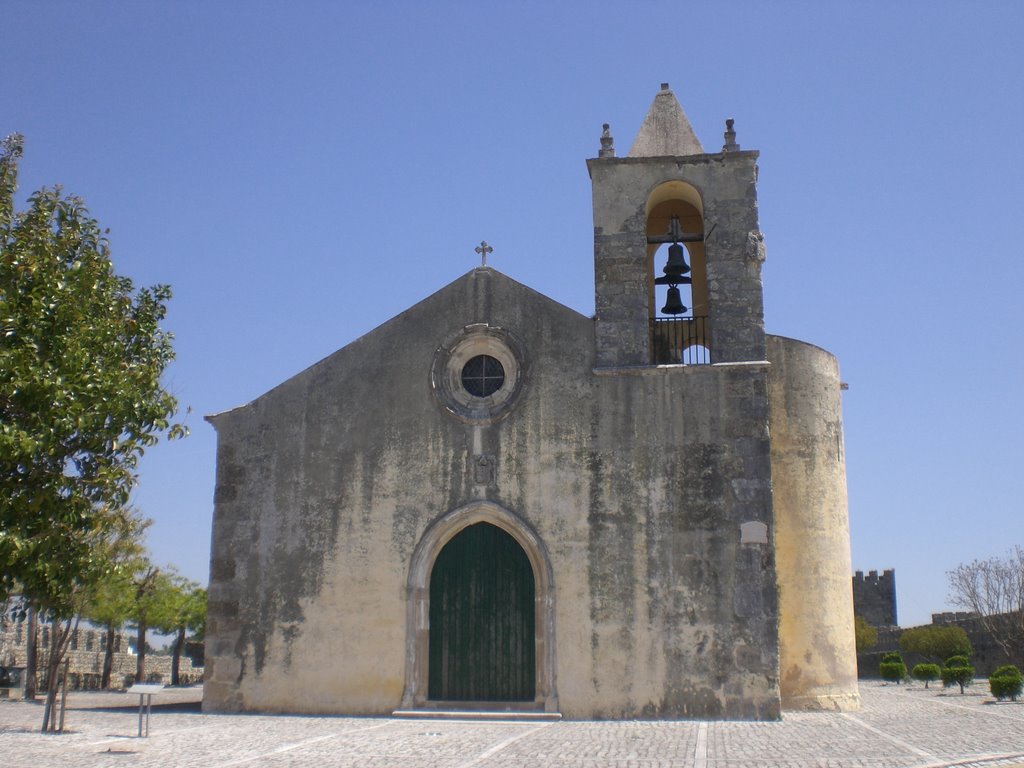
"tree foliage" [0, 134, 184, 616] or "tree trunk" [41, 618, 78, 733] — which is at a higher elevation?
"tree foliage" [0, 134, 184, 616]

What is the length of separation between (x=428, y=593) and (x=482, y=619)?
912 millimetres

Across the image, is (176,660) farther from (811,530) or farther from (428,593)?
(811,530)

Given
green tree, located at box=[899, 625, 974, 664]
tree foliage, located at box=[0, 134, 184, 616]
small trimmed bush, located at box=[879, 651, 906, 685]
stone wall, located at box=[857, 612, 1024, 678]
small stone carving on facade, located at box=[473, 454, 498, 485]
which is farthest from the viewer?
green tree, located at box=[899, 625, 974, 664]

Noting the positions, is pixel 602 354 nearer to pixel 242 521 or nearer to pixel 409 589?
pixel 409 589

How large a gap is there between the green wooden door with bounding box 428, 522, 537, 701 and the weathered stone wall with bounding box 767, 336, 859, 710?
14.5ft

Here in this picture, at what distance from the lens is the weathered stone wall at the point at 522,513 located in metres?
15.0

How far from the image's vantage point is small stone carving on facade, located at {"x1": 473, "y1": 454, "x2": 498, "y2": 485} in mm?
15930

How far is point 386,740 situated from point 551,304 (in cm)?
737

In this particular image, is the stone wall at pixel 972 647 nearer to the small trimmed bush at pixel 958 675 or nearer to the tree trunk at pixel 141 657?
the small trimmed bush at pixel 958 675

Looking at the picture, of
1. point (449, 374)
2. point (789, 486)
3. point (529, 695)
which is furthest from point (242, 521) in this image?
point (789, 486)

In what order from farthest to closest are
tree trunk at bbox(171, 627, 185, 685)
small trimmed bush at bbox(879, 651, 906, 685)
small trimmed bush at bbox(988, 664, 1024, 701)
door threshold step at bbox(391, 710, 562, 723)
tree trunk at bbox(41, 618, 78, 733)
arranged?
tree trunk at bbox(171, 627, 185, 685)
small trimmed bush at bbox(879, 651, 906, 685)
small trimmed bush at bbox(988, 664, 1024, 701)
door threshold step at bbox(391, 710, 562, 723)
tree trunk at bbox(41, 618, 78, 733)

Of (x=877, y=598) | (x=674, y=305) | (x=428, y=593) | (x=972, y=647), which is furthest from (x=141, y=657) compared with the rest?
(x=877, y=598)

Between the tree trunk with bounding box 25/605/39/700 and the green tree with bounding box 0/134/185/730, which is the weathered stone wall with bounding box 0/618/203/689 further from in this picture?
the green tree with bounding box 0/134/185/730

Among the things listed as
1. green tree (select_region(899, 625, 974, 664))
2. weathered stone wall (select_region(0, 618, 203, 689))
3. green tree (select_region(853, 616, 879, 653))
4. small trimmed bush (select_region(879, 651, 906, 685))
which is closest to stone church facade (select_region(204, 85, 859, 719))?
weathered stone wall (select_region(0, 618, 203, 689))
